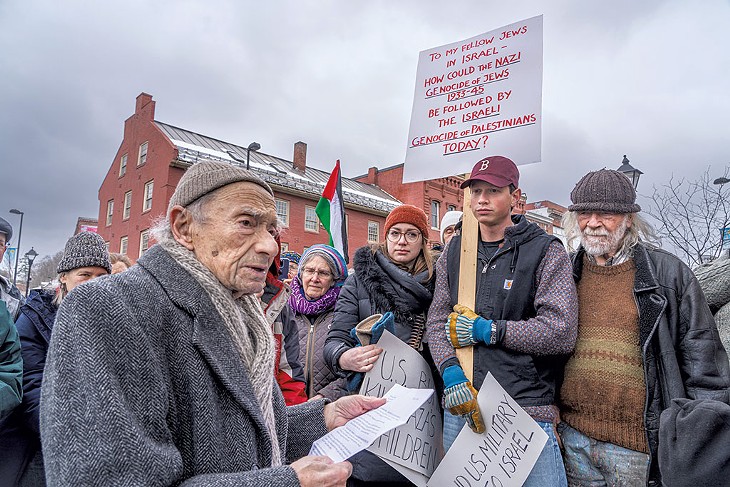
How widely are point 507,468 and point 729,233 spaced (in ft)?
6.84

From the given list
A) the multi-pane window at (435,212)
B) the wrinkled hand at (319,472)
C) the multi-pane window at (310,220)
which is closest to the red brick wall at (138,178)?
the multi-pane window at (310,220)

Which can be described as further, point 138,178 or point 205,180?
point 138,178

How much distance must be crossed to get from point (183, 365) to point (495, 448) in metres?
1.62

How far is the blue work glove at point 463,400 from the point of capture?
89.6 inches

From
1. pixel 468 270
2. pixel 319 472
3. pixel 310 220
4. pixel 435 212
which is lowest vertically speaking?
pixel 319 472

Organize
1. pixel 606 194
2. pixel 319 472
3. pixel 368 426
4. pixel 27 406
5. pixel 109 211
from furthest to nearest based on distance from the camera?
pixel 109 211, pixel 27 406, pixel 606 194, pixel 368 426, pixel 319 472

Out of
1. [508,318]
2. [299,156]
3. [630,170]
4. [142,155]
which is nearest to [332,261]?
[508,318]

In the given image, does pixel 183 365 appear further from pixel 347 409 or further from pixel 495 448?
pixel 495 448

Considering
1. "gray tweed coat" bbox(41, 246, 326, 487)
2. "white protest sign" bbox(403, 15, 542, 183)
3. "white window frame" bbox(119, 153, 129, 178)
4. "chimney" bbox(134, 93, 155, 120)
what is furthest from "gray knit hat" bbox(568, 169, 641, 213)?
"white window frame" bbox(119, 153, 129, 178)

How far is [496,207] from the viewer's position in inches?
107

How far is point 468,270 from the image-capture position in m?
2.68

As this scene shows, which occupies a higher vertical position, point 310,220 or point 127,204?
point 127,204

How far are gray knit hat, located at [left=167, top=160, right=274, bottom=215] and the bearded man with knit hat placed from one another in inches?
75.0

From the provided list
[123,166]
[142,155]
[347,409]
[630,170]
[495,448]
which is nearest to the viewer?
[347,409]
